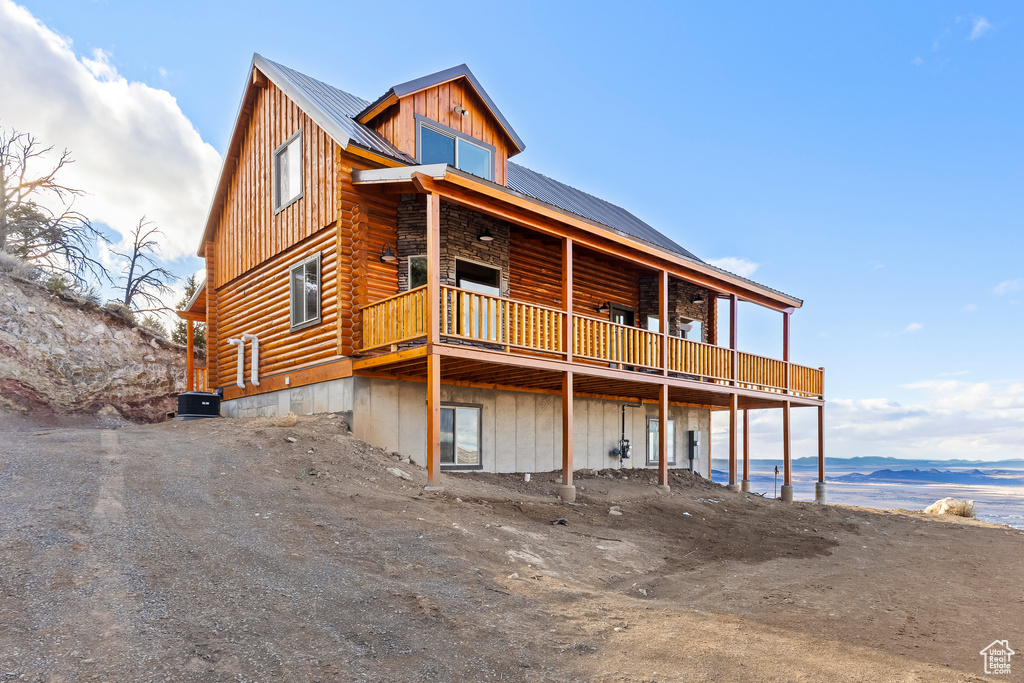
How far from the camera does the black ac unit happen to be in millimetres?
15938

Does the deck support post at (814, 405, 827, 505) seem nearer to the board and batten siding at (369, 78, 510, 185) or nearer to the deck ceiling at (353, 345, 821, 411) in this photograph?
the deck ceiling at (353, 345, 821, 411)

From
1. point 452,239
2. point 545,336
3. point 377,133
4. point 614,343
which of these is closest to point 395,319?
point 545,336

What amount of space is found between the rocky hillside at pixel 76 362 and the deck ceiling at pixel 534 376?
39.6 feet

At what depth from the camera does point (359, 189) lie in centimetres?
A: 1259

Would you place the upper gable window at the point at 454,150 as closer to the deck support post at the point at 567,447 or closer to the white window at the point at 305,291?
the white window at the point at 305,291

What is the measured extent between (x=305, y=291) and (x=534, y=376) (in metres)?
5.04

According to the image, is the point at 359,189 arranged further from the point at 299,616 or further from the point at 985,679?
the point at 985,679

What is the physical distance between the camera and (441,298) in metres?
11.3

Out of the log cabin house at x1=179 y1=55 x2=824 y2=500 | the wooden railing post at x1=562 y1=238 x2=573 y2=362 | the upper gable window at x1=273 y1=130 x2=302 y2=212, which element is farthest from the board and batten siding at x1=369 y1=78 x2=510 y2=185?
the wooden railing post at x1=562 y1=238 x2=573 y2=362

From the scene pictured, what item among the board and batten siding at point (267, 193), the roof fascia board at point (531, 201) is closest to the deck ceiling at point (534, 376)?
the roof fascia board at point (531, 201)

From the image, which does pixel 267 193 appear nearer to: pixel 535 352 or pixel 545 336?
pixel 535 352

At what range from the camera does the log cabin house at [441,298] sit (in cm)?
1156

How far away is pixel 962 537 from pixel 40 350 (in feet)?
74.7

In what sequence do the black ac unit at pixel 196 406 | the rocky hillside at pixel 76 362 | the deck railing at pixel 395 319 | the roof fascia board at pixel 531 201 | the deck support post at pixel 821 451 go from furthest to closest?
the deck support post at pixel 821 451 < the rocky hillside at pixel 76 362 < the black ac unit at pixel 196 406 < the deck railing at pixel 395 319 < the roof fascia board at pixel 531 201
